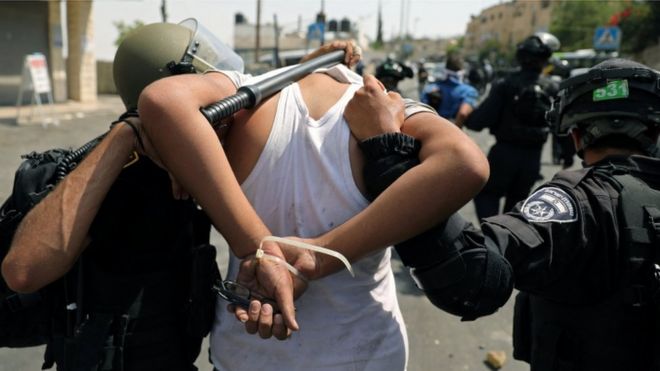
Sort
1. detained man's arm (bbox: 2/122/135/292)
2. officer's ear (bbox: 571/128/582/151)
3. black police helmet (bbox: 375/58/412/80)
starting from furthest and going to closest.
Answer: black police helmet (bbox: 375/58/412/80) < officer's ear (bbox: 571/128/582/151) < detained man's arm (bbox: 2/122/135/292)

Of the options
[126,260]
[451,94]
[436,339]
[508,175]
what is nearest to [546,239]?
[126,260]

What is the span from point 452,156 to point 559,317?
0.74 m

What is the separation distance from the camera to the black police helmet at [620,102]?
1.45 m

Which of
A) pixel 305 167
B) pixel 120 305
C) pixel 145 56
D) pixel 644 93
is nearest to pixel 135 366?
pixel 120 305

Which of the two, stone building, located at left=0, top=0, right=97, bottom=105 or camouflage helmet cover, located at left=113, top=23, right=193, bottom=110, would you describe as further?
stone building, located at left=0, top=0, right=97, bottom=105

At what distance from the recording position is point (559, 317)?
146 centimetres

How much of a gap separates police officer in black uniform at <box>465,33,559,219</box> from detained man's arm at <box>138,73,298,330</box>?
3150 mm

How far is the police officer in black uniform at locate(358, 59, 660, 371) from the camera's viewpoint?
1.27 metres

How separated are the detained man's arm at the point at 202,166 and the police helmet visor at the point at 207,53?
1.58ft

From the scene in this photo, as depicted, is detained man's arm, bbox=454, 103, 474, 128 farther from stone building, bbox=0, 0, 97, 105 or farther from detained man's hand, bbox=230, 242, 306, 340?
stone building, bbox=0, 0, 97, 105

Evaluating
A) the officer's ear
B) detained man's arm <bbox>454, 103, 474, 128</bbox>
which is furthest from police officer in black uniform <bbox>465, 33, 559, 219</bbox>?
the officer's ear

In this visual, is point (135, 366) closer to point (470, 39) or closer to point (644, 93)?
point (644, 93)

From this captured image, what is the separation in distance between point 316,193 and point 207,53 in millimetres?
A: 712

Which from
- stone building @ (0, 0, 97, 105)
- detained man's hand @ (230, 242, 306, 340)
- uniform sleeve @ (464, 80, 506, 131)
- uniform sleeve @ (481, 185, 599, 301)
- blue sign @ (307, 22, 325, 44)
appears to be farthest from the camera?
blue sign @ (307, 22, 325, 44)
